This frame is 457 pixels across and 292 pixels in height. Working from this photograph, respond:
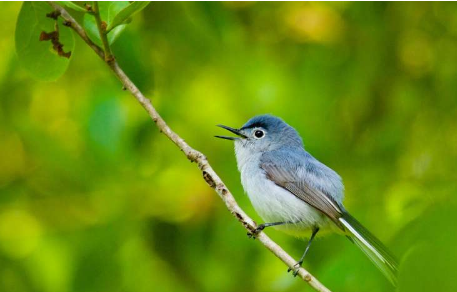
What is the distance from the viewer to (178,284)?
3154 millimetres

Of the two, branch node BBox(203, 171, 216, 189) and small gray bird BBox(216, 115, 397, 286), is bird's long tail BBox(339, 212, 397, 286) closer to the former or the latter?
small gray bird BBox(216, 115, 397, 286)

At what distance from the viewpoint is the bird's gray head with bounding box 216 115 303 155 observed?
3449 mm

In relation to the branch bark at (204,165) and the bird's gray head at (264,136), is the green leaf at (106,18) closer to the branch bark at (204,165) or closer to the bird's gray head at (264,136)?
the branch bark at (204,165)

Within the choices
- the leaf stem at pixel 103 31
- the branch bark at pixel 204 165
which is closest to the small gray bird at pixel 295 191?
the branch bark at pixel 204 165

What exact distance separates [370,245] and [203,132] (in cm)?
165

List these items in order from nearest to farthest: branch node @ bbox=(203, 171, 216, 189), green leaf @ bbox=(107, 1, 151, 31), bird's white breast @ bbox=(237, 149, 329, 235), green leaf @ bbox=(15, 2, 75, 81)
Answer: green leaf @ bbox=(107, 1, 151, 31)
green leaf @ bbox=(15, 2, 75, 81)
branch node @ bbox=(203, 171, 216, 189)
bird's white breast @ bbox=(237, 149, 329, 235)

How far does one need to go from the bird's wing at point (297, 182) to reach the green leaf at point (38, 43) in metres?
1.43

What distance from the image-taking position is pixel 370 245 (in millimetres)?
2281

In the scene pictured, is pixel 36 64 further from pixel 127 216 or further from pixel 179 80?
pixel 179 80

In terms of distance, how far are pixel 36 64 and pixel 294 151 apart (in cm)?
175

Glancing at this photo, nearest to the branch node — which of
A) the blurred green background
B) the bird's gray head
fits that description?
the blurred green background

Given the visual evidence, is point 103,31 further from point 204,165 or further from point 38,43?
point 204,165

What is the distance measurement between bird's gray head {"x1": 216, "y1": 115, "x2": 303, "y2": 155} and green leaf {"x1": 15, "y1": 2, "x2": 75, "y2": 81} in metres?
1.55

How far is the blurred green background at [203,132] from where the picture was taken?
3051 millimetres
